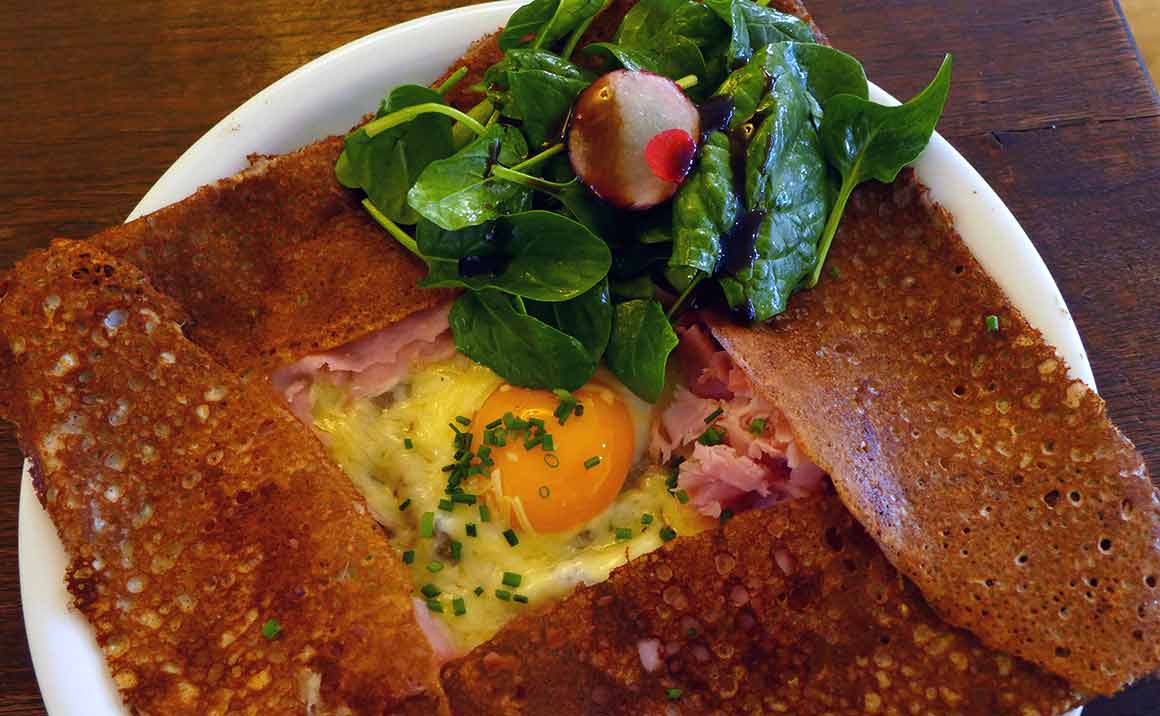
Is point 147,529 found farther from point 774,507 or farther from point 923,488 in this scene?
point 923,488

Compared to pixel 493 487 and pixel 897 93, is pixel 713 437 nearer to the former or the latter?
pixel 493 487

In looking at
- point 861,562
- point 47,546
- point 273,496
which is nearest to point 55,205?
point 47,546

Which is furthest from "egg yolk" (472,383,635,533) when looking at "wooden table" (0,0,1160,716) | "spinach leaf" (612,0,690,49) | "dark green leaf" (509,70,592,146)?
"wooden table" (0,0,1160,716)

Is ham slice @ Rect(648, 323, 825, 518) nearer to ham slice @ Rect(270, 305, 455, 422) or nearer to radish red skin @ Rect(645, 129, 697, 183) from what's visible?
radish red skin @ Rect(645, 129, 697, 183)

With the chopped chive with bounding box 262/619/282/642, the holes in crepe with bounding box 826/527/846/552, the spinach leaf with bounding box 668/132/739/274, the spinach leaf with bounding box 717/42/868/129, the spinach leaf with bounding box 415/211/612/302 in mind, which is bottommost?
the chopped chive with bounding box 262/619/282/642

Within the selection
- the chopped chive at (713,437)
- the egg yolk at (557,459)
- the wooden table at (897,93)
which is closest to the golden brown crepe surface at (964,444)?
the chopped chive at (713,437)

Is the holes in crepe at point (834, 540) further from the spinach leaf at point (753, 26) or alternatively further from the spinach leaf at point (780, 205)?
the spinach leaf at point (753, 26)
